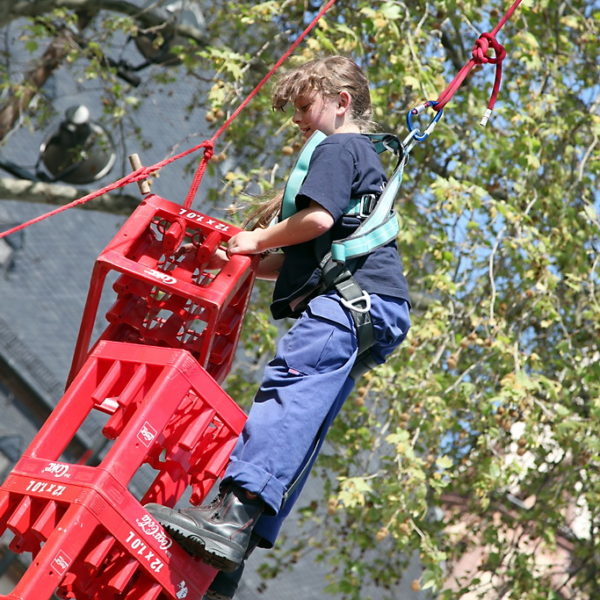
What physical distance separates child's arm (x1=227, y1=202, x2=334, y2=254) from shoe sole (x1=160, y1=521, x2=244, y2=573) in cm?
88

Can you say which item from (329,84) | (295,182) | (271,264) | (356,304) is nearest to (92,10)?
(271,264)

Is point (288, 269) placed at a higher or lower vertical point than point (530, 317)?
lower

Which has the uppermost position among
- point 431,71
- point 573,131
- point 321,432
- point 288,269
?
point 573,131

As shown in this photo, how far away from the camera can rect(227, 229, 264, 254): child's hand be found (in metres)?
3.63

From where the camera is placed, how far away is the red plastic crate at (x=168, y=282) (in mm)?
3627

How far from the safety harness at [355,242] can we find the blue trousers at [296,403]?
1.5 inches

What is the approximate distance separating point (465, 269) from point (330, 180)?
4.57m

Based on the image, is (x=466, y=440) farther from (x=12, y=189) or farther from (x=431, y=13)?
(x=12, y=189)

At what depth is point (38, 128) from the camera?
9539 millimetres

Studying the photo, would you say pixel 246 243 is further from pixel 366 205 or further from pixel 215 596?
pixel 215 596

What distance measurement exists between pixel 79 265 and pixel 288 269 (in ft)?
28.7

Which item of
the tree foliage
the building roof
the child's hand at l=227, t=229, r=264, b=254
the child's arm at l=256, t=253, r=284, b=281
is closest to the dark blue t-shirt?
the child's hand at l=227, t=229, r=264, b=254

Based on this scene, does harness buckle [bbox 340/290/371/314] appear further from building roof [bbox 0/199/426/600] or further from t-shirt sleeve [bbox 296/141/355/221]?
building roof [bbox 0/199/426/600]

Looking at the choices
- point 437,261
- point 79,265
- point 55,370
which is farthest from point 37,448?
point 79,265
